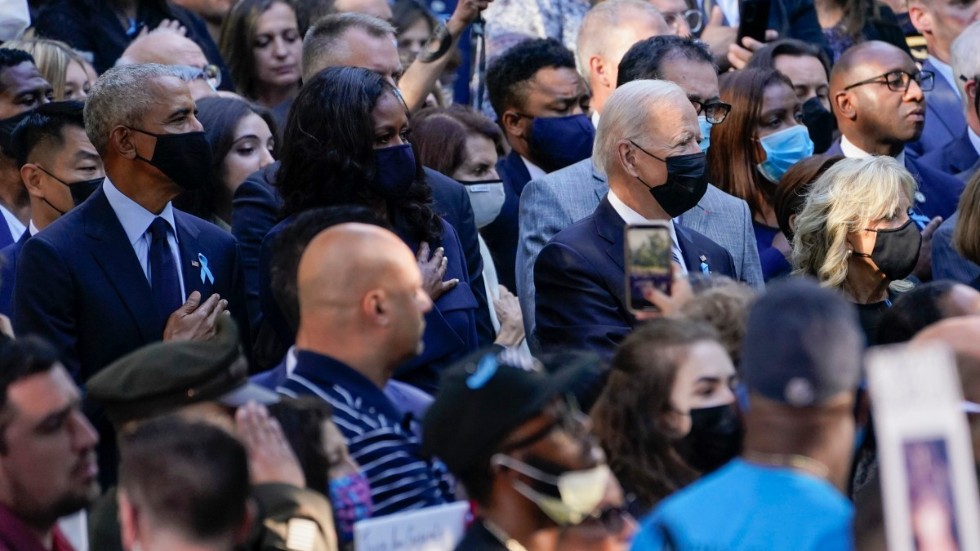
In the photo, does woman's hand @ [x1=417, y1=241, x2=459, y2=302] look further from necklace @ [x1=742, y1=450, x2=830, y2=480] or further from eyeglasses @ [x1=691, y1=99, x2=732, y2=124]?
necklace @ [x1=742, y1=450, x2=830, y2=480]

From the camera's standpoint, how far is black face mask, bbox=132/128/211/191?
6.31 m

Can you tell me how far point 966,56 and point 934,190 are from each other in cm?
79

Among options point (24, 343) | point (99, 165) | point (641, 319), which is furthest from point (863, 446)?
point (99, 165)

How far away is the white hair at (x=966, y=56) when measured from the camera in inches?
337

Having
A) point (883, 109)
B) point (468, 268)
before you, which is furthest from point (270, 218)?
point (883, 109)

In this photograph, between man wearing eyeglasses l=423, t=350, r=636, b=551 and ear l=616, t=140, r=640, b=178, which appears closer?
man wearing eyeglasses l=423, t=350, r=636, b=551

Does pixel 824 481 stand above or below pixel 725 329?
above

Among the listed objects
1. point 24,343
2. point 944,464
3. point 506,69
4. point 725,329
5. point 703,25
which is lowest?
point 703,25

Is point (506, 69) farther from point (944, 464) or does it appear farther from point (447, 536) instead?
point (944, 464)

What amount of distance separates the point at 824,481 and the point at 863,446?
1904 mm

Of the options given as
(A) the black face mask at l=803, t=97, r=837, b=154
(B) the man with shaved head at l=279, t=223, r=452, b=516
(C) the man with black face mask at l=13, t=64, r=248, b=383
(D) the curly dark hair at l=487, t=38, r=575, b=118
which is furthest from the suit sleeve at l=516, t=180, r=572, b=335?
(A) the black face mask at l=803, t=97, r=837, b=154

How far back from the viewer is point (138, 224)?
6188 mm

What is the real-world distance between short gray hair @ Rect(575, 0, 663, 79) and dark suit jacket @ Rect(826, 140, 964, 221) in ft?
4.15

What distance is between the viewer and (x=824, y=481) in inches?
136
